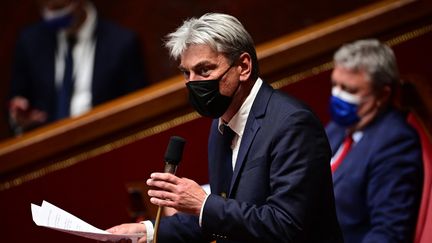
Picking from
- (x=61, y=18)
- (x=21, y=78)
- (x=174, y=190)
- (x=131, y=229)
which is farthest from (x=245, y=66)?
(x=21, y=78)

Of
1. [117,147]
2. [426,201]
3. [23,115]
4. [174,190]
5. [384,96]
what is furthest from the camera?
[23,115]

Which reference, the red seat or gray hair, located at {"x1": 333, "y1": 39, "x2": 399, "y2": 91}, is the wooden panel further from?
the red seat

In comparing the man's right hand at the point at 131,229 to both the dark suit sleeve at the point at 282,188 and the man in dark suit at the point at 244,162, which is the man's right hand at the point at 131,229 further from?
the dark suit sleeve at the point at 282,188

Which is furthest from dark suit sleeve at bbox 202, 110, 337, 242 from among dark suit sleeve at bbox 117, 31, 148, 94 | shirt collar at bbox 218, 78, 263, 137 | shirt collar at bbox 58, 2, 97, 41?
shirt collar at bbox 58, 2, 97, 41

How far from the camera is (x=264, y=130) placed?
1.98 metres

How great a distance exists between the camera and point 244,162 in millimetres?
1993

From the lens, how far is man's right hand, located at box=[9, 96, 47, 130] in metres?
3.78

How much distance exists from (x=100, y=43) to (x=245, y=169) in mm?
2070

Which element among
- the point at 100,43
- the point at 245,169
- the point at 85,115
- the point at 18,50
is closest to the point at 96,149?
the point at 85,115

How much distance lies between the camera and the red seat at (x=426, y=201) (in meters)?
2.50

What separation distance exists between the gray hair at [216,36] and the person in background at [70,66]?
189cm

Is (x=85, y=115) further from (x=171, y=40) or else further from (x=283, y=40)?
(x=171, y=40)

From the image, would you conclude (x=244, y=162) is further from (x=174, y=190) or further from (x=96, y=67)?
(x=96, y=67)

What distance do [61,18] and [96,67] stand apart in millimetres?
286
